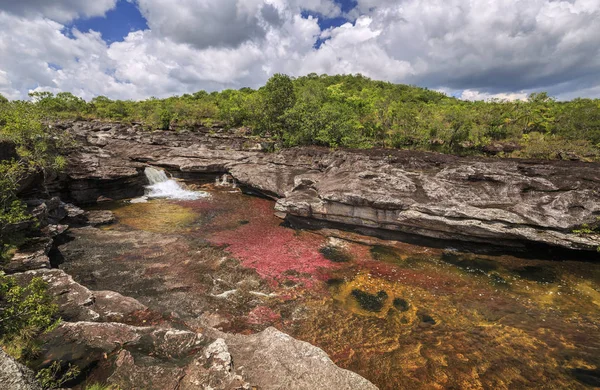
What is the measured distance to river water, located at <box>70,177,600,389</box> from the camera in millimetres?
9102

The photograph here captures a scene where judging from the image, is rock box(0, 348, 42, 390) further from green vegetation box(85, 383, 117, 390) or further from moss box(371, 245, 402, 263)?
moss box(371, 245, 402, 263)

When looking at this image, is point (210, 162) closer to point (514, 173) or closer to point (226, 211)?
point (226, 211)

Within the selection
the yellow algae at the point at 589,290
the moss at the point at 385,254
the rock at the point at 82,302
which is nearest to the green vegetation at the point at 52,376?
the rock at the point at 82,302

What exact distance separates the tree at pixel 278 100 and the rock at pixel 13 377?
35.9 meters

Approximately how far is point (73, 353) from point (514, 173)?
23.1 m

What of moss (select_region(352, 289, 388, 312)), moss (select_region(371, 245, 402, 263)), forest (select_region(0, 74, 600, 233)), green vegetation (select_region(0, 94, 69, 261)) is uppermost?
forest (select_region(0, 74, 600, 233))

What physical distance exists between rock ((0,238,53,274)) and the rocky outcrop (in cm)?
1362

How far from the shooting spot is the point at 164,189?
32.7 metres

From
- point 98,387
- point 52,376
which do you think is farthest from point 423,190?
point 52,376

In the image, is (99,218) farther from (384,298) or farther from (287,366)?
(384,298)

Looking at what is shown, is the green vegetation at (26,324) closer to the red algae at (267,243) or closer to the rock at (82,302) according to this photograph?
the rock at (82,302)

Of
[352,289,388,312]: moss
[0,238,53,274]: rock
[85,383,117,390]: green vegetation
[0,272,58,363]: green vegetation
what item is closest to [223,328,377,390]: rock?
[85,383,117,390]: green vegetation

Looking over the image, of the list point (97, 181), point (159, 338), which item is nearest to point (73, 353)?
point (159, 338)

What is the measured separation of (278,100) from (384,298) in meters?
32.9
